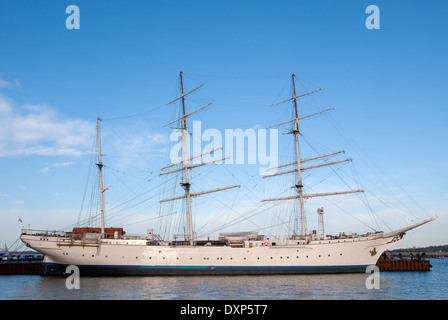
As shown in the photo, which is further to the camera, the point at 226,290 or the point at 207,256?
the point at 207,256

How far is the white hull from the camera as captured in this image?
36500 millimetres

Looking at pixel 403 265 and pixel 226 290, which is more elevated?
pixel 226 290

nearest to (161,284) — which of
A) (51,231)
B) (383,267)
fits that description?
(51,231)

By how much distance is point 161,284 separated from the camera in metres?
30.1

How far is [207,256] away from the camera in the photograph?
37.5 metres

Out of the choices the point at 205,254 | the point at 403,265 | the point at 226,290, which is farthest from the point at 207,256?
the point at 403,265

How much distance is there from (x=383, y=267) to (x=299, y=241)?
61.7 ft

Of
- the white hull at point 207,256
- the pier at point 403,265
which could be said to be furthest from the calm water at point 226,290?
the pier at point 403,265

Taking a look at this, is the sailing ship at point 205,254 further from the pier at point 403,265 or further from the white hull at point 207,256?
the pier at point 403,265

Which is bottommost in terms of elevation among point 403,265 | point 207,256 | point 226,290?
point 403,265

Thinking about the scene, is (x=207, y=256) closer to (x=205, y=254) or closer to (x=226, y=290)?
(x=205, y=254)

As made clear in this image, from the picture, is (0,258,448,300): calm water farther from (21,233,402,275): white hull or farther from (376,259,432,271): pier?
(376,259,432,271): pier

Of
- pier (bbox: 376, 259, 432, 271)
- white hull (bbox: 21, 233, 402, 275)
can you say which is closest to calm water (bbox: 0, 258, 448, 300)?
white hull (bbox: 21, 233, 402, 275)
